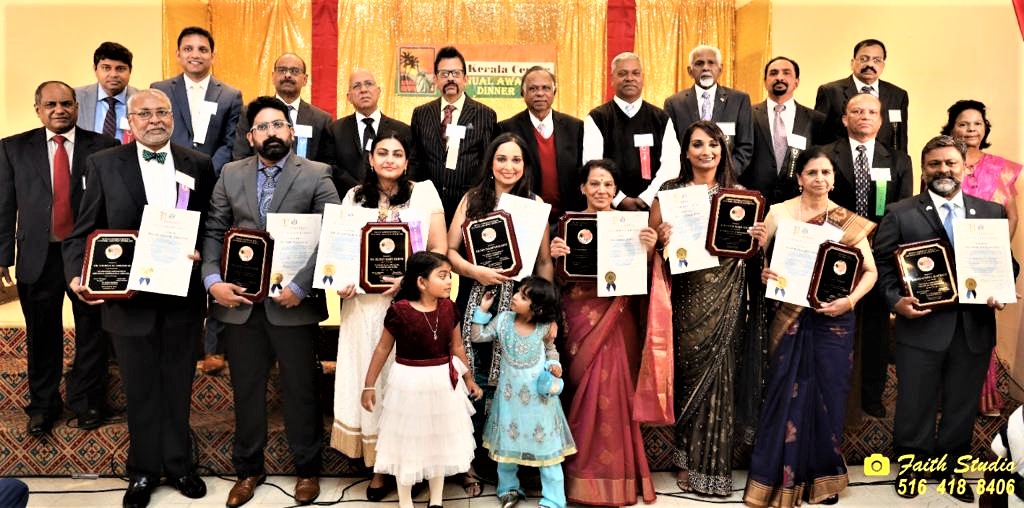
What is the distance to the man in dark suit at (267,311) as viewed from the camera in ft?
11.6

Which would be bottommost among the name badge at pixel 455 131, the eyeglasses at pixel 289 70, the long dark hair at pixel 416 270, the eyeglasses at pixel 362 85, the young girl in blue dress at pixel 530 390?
the young girl in blue dress at pixel 530 390

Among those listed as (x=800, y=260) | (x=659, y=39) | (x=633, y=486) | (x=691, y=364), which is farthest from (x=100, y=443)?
(x=659, y=39)

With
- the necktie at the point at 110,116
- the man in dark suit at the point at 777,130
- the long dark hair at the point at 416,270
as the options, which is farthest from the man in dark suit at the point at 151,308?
the man in dark suit at the point at 777,130

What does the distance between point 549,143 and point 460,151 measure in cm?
49

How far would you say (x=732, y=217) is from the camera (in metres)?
3.52

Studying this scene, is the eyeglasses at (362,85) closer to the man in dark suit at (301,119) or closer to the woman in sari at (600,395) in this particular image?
the man in dark suit at (301,119)

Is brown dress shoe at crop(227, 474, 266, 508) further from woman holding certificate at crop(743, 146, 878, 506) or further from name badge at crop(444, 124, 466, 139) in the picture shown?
woman holding certificate at crop(743, 146, 878, 506)

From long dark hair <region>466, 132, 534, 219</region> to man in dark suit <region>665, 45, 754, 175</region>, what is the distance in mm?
1248

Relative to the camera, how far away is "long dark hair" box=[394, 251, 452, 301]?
3.28m

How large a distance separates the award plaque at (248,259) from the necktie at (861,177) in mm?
2978

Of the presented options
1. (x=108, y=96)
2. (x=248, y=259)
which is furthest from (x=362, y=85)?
(x=248, y=259)

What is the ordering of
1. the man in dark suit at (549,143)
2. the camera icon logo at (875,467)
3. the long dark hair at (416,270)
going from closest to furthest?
1. the long dark hair at (416,270)
2. the camera icon logo at (875,467)
3. the man in dark suit at (549,143)

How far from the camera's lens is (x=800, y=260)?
352cm

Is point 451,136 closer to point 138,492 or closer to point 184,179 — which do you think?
point 184,179
